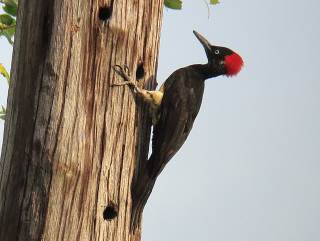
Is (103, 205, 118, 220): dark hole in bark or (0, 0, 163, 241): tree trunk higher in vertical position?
(0, 0, 163, 241): tree trunk

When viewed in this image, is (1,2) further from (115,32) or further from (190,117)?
(190,117)

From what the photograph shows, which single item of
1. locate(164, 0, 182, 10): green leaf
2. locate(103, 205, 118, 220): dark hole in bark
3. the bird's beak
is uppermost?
locate(164, 0, 182, 10): green leaf

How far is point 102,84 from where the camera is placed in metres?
4.11

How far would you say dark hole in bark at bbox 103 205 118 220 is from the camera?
13.4ft

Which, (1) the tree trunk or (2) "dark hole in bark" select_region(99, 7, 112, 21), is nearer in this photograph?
(1) the tree trunk

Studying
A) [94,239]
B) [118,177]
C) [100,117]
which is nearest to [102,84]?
[100,117]

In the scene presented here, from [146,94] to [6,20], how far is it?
1139 mm

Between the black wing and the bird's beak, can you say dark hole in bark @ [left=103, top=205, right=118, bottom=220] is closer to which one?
the black wing

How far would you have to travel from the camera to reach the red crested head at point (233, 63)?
20.9ft

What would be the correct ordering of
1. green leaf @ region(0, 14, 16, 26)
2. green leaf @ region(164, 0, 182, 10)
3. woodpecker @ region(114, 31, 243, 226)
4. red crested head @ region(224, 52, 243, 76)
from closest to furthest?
1. woodpecker @ region(114, 31, 243, 226)
2. green leaf @ region(0, 14, 16, 26)
3. green leaf @ region(164, 0, 182, 10)
4. red crested head @ region(224, 52, 243, 76)

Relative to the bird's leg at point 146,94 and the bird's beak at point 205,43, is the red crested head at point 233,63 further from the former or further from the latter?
the bird's leg at point 146,94

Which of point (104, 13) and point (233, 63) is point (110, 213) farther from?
point (233, 63)

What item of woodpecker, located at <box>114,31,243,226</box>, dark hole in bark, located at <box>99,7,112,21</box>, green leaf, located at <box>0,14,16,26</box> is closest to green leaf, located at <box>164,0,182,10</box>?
woodpecker, located at <box>114,31,243,226</box>

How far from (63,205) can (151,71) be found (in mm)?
1208
